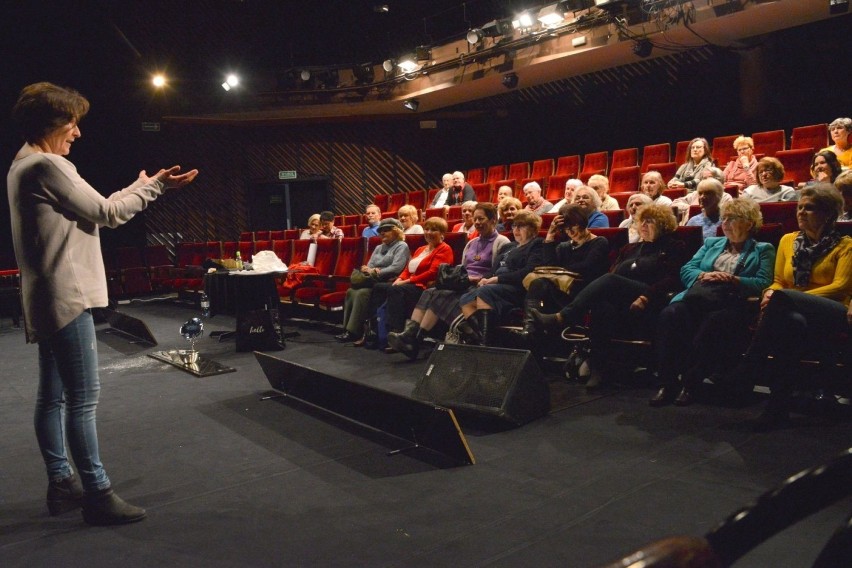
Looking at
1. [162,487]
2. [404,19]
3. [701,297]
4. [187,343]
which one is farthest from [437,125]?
[162,487]

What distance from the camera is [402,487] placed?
6.90ft

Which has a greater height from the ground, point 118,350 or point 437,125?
point 437,125

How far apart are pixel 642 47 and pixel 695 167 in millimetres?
2260

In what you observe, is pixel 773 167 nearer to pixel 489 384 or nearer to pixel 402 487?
pixel 489 384

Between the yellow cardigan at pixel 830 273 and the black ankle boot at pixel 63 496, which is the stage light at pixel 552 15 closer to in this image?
the yellow cardigan at pixel 830 273

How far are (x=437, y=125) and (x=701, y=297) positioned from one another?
8026mm

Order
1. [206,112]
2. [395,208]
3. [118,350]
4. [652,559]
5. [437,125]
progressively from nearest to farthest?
[652,559] < [118,350] < [395,208] < [206,112] < [437,125]

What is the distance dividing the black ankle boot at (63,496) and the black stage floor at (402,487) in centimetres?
3

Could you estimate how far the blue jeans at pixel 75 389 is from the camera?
1830 mm

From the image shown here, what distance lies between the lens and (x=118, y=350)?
5020 millimetres

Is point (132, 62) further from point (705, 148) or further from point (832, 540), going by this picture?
point (832, 540)

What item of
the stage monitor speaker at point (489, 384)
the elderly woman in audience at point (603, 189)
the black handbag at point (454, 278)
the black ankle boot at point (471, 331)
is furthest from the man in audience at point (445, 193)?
the stage monitor speaker at point (489, 384)

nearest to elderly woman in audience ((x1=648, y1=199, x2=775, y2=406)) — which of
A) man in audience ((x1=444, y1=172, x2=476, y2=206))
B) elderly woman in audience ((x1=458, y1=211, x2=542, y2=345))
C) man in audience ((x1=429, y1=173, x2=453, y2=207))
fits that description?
elderly woman in audience ((x1=458, y1=211, x2=542, y2=345))

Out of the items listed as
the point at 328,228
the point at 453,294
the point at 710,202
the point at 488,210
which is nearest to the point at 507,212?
the point at 488,210
